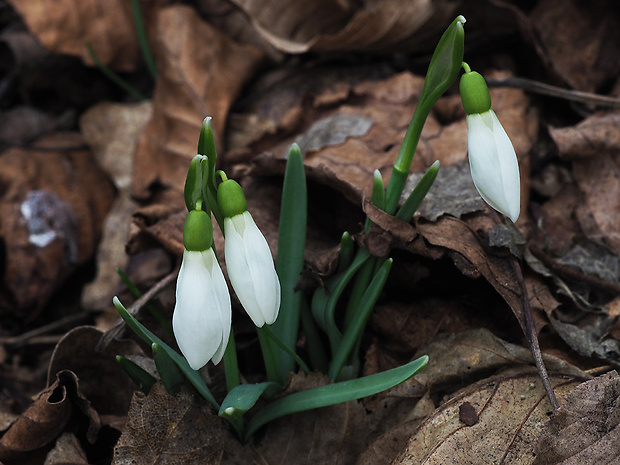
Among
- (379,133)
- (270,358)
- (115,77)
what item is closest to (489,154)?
(270,358)

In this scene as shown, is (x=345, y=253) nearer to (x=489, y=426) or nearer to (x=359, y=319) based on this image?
(x=359, y=319)

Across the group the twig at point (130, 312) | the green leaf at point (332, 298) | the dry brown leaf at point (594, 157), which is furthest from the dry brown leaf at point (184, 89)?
the dry brown leaf at point (594, 157)

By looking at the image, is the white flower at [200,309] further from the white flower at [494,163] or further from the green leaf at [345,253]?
the white flower at [494,163]

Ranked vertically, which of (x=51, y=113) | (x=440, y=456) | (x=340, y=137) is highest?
(x=340, y=137)

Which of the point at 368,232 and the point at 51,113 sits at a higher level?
the point at 368,232

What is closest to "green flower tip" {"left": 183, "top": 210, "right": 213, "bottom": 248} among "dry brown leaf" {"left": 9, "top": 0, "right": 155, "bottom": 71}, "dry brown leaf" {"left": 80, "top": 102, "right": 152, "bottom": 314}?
"dry brown leaf" {"left": 80, "top": 102, "right": 152, "bottom": 314}

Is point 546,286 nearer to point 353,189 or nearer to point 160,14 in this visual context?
point 353,189

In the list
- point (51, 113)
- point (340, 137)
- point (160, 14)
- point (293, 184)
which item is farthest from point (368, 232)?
point (51, 113)
